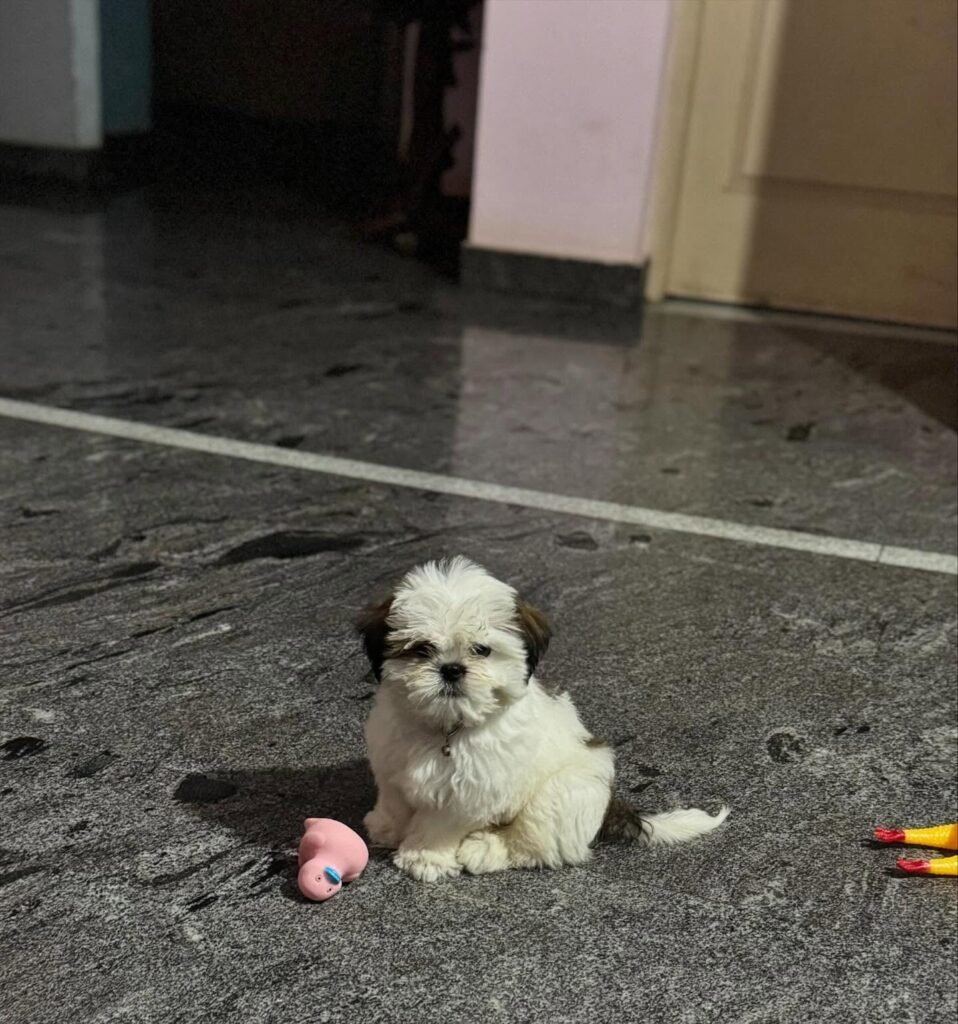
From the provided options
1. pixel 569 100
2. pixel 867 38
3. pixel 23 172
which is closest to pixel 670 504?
pixel 569 100

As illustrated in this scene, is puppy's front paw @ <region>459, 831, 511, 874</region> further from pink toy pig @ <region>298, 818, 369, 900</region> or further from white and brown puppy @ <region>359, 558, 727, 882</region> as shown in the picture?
pink toy pig @ <region>298, 818, 369, 900</region>

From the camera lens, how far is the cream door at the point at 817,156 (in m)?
4.91

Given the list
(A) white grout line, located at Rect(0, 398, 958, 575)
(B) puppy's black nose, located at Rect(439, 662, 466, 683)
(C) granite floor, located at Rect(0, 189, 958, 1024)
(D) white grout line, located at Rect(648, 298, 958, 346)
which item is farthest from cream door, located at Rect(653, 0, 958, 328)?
(B) puppy's black nose, located at Rect(439, 662, 466, 683)

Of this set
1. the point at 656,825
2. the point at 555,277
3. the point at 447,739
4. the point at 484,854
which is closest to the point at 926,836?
the point at 656,825

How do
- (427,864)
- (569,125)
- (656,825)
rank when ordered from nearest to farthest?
1. (427,864)
2. (656,825)
3. (569,125)

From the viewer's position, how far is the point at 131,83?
300 inches

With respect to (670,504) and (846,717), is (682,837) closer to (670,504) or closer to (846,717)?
(846,717)

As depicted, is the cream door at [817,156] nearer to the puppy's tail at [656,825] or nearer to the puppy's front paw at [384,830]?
the puppy's tail at [656,825]

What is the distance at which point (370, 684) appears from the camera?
2.04m

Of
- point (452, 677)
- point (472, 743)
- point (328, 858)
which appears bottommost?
point (328, 858)

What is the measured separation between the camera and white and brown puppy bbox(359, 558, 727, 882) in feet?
4.55

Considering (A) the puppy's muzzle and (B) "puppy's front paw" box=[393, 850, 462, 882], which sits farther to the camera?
(B) "puppy's front paw" box=[393, 850, 462, 882]

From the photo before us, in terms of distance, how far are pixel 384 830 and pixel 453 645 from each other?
14.4 inches

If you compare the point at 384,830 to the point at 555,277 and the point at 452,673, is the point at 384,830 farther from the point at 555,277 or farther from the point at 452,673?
the point at 555,277
